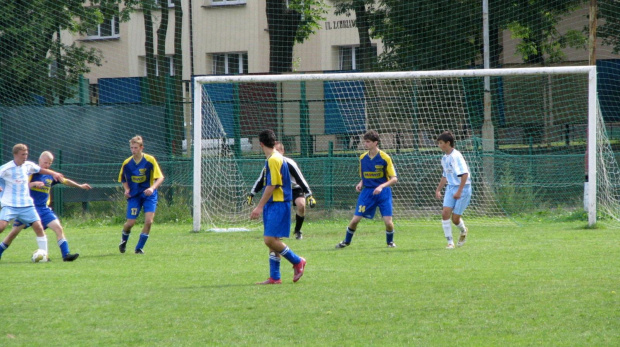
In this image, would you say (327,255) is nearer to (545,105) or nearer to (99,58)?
(545,105)

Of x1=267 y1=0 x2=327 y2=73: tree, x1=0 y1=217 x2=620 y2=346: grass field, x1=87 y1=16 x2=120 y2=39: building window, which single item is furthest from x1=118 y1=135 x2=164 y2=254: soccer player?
x1=87 y1=16 x2=120 y2=39: building window

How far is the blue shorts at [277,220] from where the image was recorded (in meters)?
8.12

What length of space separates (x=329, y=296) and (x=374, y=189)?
4.67 m

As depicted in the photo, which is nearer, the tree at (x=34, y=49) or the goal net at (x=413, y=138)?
the goal net at (x=413, y=138)

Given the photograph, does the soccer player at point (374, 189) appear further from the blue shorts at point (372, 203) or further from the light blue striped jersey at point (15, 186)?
the light blue striped jersey at point (15, 186)

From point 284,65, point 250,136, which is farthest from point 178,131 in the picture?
point 284,65

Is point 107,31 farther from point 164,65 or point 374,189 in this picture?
point 374,189

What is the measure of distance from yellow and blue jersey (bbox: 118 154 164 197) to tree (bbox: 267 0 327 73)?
31.3ft

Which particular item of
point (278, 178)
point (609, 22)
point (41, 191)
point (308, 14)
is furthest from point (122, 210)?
point (609, 22)

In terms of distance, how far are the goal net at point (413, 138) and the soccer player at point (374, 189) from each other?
3153mm

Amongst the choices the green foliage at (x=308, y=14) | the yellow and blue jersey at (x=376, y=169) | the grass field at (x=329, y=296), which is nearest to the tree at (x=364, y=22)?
the green foliage at (x=308, y=14)

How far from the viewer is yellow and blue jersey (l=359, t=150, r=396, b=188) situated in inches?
467

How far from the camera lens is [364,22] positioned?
821 inches

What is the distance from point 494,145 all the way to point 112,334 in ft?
45.0
